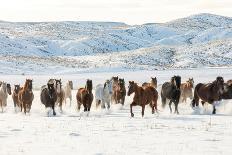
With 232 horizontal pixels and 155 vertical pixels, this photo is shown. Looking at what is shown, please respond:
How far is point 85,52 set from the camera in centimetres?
18575

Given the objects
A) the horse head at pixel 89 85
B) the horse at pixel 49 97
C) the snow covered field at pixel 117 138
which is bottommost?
the snow covered field at pixel 117 138

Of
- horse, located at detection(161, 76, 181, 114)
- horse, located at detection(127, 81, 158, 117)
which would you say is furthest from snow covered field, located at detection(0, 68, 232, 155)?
horse, located at detection(161, 76, 181, 114)

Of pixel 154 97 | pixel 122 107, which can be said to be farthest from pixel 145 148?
pixel 122 107

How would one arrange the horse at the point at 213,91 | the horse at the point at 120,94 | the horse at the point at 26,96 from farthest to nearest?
the horse at the point at 120,94
the horse at the point at 213,91
the horse at the point at 26,96

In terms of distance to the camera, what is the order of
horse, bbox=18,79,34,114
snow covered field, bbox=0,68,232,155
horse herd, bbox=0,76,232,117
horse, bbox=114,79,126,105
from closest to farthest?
1. snow covered field, bbox=0,68,232,155
2. horse herd, bbox=0,76,232,117
3. horse, bbox=18,79,34,114
4. horse, bbox=114,79,126,105

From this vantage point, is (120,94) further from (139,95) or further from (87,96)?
(139,95)

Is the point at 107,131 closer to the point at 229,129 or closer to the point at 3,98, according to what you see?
the point at 229,129

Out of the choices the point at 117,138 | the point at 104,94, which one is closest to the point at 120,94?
the point at 104,94

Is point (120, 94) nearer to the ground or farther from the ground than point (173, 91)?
nearer to the ground

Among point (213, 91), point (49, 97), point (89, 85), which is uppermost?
point (89, 85)

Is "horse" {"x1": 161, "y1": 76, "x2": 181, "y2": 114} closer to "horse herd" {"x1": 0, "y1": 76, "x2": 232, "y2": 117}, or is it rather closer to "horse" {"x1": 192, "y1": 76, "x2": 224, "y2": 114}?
"horse herd" {"x1": 0, "y1": 76, "x2": 232, "y2": 117}

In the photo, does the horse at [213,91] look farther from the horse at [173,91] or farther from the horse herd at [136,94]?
the horse at [173,91]

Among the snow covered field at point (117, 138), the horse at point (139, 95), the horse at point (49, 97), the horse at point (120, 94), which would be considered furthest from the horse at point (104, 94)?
the snow covered field at point (117, 138)

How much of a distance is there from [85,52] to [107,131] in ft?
563
